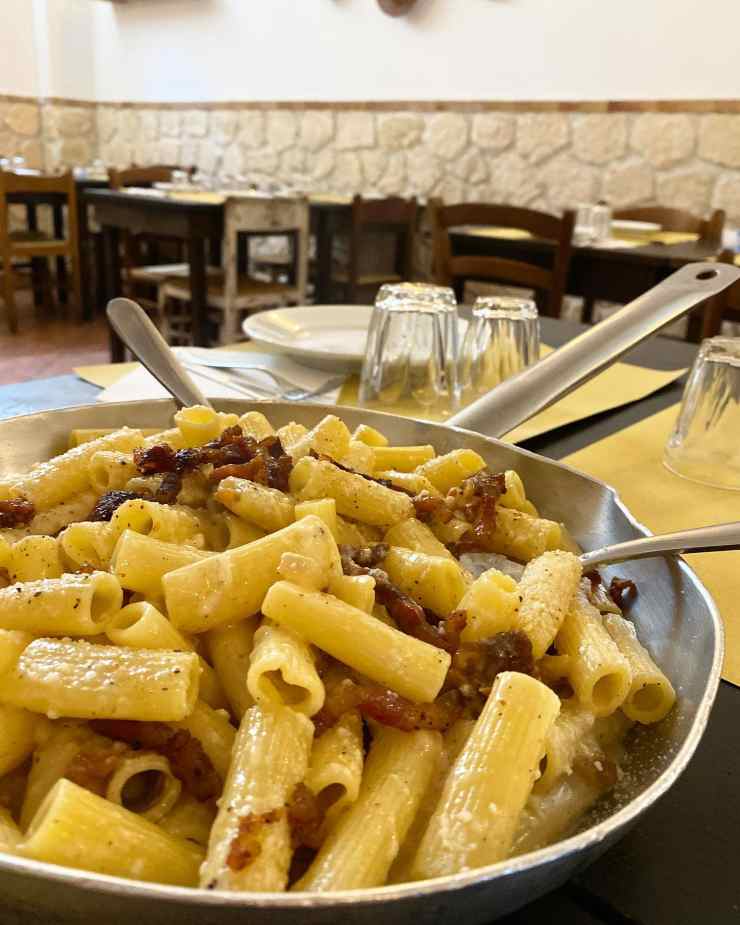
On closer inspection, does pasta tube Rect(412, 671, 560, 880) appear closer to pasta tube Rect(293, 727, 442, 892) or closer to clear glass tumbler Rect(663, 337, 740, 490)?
pasta tube Rect(293, 727, 442, 892)

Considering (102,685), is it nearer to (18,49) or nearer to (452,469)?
(452,469)

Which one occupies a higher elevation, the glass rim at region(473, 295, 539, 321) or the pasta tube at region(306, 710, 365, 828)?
the glass rim at region(473, 295, 539, 321)

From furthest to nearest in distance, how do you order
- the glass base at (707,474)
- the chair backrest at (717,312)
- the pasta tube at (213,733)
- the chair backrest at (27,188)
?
1. the chair backrest at (27,188)
2. the chair backrest at (717,312)
3. the glass base at (707,474)
4. the pasta tube at (213,733)

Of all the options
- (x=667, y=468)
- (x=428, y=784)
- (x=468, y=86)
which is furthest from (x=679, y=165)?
(x=428, y=784)

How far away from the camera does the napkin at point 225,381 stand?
1.12 metres

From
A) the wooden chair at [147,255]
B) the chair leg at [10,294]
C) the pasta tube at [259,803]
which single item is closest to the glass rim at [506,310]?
the pasta tube at [259,803]

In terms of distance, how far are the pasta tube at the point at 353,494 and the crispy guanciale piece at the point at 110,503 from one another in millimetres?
138

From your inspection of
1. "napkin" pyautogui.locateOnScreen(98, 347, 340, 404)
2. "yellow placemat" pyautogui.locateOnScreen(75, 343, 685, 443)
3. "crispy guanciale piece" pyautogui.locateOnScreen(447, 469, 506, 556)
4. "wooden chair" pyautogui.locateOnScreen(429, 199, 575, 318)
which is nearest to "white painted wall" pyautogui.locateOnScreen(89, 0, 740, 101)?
"wooden chair" pyautogui.locateOnScreen(429, 199, 575, 318)

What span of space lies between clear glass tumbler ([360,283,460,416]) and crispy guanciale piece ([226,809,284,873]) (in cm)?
86

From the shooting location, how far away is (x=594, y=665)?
1.73ft

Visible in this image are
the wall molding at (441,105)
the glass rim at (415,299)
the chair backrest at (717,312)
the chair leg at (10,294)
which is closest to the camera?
the glass rim at (415,299)

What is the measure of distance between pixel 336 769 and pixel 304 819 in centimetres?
3

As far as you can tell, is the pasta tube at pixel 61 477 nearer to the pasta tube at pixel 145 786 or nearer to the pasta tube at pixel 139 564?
the pasta tube at pixel 139 564

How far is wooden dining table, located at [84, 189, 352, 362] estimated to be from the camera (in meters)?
3.85
